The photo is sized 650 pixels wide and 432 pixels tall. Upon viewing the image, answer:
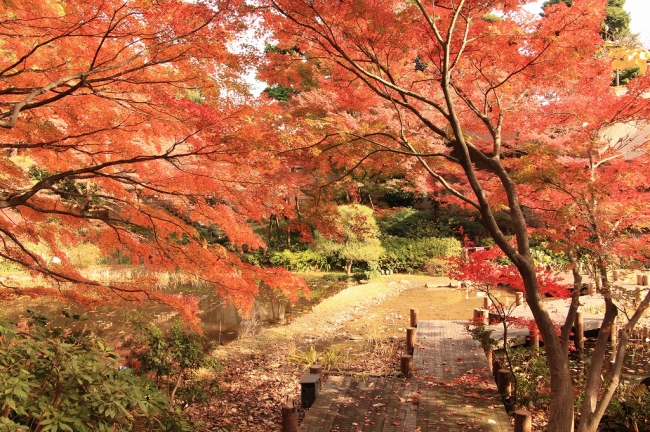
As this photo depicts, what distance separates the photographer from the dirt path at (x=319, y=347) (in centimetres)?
653

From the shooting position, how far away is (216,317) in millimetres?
12266

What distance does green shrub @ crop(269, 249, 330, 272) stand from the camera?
1877 centimetres

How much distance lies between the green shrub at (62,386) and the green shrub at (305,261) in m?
16.0

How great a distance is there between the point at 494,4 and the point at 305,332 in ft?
25.8

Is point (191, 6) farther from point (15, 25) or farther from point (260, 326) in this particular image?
point (260, 326)

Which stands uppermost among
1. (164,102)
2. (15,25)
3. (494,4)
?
(494,4)

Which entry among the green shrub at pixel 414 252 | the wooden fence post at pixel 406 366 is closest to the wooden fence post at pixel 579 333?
the wooden fence post at pixel 406 366

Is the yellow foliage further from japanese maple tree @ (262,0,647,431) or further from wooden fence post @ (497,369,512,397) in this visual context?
wooden fence post @ (497,369,512,397)

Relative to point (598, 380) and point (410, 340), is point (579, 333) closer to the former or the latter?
point (410, 340)

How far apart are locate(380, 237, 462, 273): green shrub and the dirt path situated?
2548mm

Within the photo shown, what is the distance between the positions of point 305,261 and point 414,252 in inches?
183

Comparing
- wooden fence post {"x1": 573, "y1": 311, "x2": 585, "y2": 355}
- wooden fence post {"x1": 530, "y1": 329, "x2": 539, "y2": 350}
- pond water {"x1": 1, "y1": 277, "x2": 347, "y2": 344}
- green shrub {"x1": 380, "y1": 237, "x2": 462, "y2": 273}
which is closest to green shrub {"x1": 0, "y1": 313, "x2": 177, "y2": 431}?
pond water {"x1": 1, "y1": 277, "x2": 347, "y2": 344}

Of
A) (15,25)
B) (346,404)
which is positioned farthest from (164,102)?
(346,404)

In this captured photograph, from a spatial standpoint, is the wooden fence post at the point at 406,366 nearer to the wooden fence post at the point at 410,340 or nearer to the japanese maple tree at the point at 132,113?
the wooden fence post at the point at 410,340
